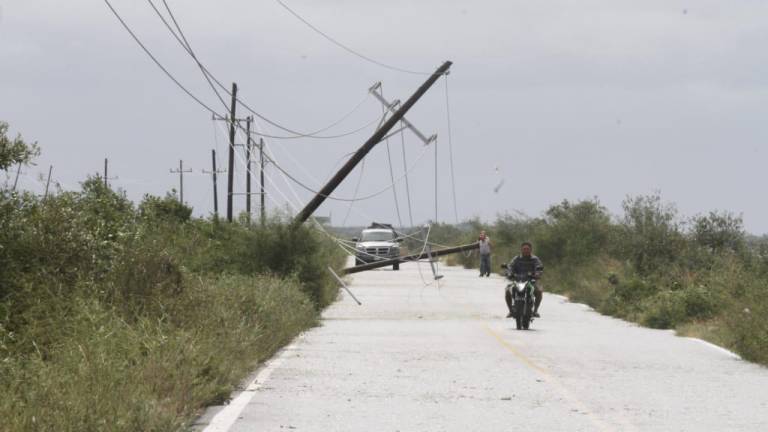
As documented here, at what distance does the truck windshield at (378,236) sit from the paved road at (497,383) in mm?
37918

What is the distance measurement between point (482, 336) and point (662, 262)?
1243cm

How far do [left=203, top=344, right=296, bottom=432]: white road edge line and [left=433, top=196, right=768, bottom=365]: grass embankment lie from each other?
21.8 ft

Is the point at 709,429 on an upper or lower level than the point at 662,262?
lower

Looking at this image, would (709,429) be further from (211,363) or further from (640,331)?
(640,331)

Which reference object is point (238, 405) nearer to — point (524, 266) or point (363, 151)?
point (524, 266)

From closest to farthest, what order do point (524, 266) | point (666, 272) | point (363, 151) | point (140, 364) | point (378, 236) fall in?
point (140, 364), point (524, 266), point (666, 272), point (363, 151), point (378, 236)

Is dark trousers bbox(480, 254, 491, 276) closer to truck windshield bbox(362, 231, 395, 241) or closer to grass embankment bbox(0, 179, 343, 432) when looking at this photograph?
truck windshield bbox(362, 231, 395, 241)

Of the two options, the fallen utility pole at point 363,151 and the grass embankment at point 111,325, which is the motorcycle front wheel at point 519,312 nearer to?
the grass embankment at point 111,325

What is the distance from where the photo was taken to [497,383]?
13.9 metres

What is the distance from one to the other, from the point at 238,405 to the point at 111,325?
279 centimetres

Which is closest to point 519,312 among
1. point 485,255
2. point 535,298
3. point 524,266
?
point 524,266

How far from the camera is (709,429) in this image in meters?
10.6

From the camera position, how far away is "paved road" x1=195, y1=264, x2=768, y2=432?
10938mm

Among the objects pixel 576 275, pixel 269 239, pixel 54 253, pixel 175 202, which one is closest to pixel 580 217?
pixel 576 275
